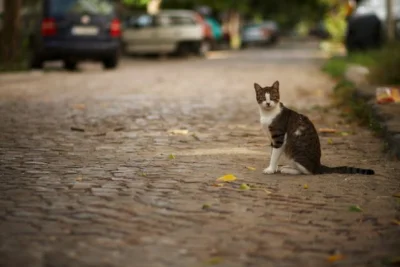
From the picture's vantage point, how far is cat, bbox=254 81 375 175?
696 centimetres

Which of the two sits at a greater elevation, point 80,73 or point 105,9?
point 105,9

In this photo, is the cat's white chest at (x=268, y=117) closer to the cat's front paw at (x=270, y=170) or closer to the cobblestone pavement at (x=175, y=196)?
the cat's front paw at (x=270, y=170)

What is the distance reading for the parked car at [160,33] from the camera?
103ft

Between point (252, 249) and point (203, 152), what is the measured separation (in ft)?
12.2

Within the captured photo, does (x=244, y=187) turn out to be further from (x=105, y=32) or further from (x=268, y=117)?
(x=105, y=32)

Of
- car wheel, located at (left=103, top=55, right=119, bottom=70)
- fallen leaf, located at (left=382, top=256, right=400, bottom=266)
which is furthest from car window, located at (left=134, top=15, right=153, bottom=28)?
fallen leaf, located at (left=382, top=256, right=400, bottom=266)

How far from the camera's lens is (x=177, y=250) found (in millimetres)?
4664

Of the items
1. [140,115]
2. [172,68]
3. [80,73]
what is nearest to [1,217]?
[140,115]

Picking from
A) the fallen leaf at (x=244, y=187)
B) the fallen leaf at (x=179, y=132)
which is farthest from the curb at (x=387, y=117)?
the fallen leaf at (x=179, y=132)

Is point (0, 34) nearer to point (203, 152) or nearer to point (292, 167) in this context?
point (203, 152)

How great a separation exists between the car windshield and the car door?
824 centimetres

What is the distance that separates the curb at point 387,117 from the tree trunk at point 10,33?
41.8ft

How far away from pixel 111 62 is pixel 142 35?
7716mm

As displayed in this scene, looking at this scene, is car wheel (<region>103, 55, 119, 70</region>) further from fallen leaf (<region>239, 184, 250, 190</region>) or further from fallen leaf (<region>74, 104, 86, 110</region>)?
fallen leaf (<region>239, 184, 250, 190</region>)
